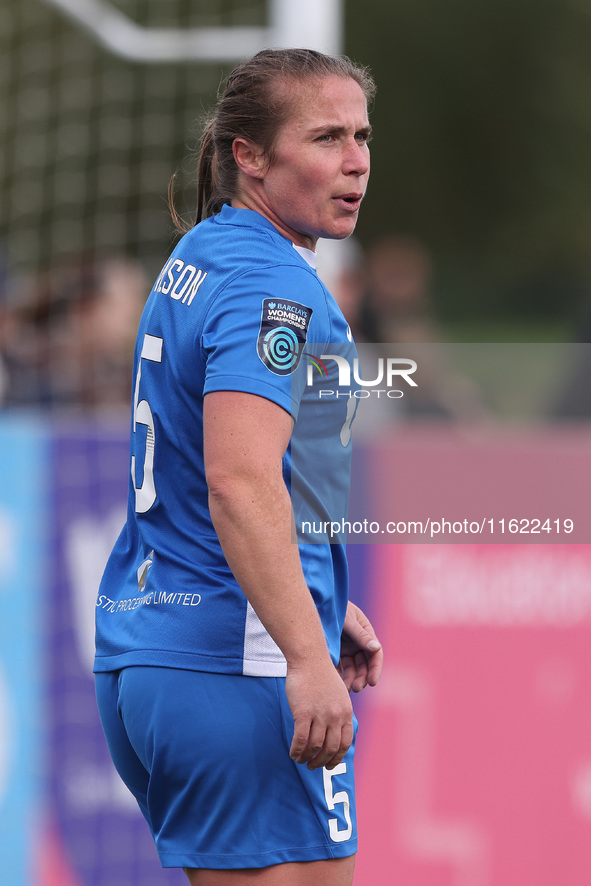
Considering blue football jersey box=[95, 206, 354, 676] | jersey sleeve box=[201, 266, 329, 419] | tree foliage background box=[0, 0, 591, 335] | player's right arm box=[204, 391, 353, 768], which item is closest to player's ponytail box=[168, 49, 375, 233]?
blue football jersey box=[95, 206, 354, 676]

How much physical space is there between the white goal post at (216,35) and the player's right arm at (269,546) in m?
3.08

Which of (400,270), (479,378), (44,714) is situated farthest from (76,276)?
(479,378)

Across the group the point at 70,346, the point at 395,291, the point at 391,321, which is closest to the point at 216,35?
the point at 70,346

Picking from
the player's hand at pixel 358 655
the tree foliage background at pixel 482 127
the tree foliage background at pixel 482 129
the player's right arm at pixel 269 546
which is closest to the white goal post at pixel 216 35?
the player's hand at pixel 358 655

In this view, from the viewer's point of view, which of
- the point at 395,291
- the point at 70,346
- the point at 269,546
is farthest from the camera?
the point at 395,291

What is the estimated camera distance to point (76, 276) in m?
5.32

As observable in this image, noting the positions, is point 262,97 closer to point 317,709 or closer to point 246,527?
point 246,527

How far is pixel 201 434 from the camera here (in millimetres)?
2018

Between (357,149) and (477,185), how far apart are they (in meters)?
30.2

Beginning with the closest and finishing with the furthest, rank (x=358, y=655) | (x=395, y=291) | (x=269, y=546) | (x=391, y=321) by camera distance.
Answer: (x=269, y=546)
(x=358, y=655)
(x=391, y=321)
(x=395, y=291)

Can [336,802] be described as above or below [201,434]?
below

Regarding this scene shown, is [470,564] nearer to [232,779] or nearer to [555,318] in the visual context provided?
[232,779]

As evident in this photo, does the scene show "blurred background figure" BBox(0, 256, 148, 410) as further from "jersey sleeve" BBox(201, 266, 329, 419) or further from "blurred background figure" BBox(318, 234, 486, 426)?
"jersey sleeve" BBox(201, 266, 329, 419)

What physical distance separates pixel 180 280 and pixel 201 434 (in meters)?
0.27
